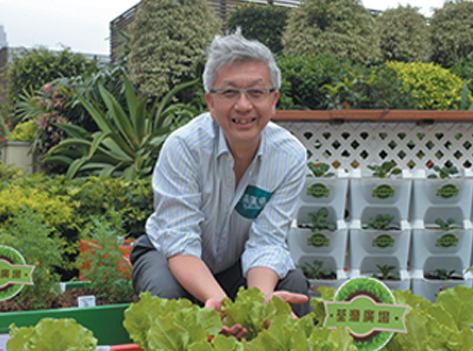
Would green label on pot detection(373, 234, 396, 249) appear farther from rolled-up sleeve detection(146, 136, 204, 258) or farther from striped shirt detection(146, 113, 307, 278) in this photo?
rolled-up sleeve detection(146, 136, 204, 258)

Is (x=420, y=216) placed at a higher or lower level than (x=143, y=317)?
lower

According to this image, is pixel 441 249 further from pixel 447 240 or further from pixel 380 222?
pixel 380 222

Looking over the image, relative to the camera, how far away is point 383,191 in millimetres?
2604

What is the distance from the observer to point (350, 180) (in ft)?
8.78

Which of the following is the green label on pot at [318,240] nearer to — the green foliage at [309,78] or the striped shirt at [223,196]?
the green foliage at [309,78]

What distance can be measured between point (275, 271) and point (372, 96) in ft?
5.38

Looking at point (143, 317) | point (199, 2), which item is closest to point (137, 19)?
point (199, 2)

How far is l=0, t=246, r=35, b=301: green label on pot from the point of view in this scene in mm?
1246

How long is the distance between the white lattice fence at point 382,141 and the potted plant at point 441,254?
14.2 inches

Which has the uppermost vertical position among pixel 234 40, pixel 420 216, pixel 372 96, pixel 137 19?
pixel 137 19

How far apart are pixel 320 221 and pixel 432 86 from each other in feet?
3.87

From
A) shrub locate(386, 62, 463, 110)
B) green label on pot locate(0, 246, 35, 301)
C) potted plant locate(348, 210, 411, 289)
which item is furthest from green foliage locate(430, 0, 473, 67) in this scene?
green label on pot locate(0, 246, 35, 301)

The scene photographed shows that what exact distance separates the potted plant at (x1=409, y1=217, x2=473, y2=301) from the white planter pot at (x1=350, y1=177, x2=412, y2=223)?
0.55 feet

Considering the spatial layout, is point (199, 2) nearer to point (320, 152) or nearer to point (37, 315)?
point (320, 152)
